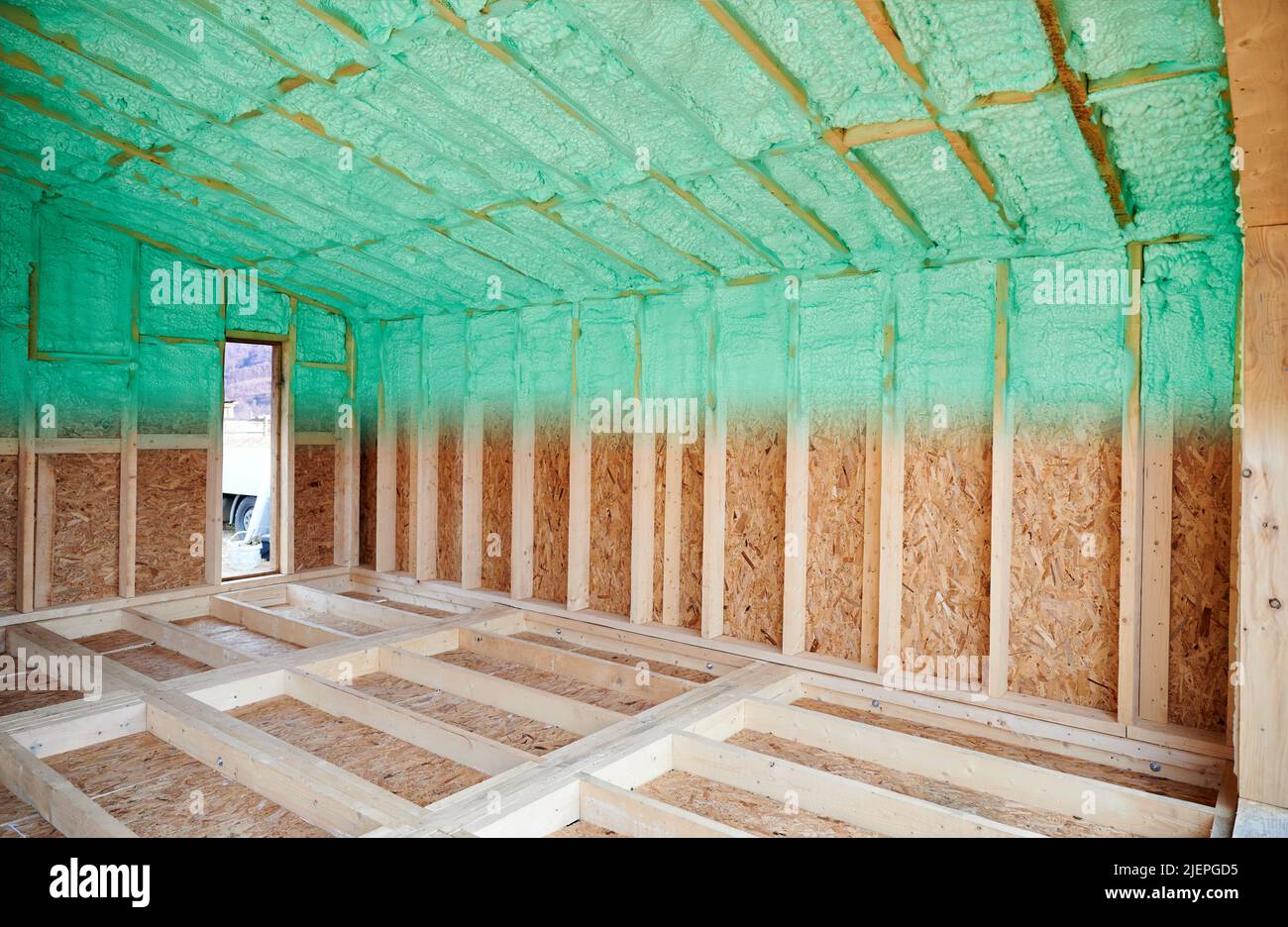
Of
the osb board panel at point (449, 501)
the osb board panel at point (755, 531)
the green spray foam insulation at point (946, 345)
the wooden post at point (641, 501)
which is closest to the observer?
the green spray foam insulation at point (946, 345)

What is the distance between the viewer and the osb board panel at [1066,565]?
12.7 feet

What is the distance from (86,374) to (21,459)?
72cm

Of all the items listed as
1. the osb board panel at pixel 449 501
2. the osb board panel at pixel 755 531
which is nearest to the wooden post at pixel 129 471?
the osb board panel at pixel 449 501

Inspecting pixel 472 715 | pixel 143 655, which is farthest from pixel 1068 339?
pixel 143 655

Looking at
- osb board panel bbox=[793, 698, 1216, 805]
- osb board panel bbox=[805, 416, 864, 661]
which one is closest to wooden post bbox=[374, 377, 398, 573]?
osb board panel bbox=[805, 416, 864, 661]

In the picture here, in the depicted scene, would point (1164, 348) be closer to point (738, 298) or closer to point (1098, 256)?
point (1098, 256)

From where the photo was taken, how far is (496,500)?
259 inches

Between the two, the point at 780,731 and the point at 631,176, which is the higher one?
the point at 631,176

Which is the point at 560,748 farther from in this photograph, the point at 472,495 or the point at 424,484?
the point at 424,484

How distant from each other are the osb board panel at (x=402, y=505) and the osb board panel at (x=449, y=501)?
42 centimetres

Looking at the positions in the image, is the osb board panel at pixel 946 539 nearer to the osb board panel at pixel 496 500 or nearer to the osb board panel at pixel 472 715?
the osb board panel at pixel 472 715

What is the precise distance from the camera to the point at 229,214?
208 inches
